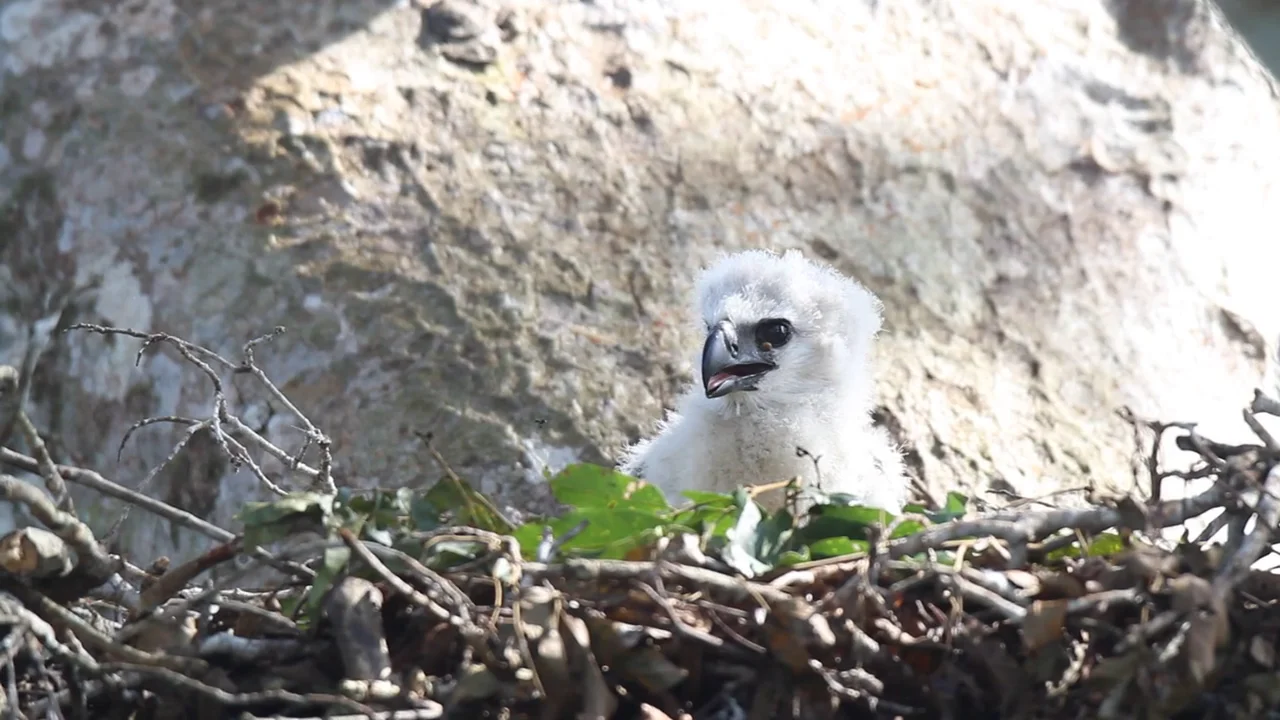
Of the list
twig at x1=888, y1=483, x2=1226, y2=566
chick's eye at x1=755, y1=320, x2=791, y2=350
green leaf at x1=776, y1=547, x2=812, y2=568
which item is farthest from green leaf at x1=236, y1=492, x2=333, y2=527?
chick's eye at x1=755, y1=320, x2=791, y2=350

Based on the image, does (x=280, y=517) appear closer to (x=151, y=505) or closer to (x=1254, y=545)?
(x=151, y=505)

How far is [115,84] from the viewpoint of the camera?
4641 millimetres

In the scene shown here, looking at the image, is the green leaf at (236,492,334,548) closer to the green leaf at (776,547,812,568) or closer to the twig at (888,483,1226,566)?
the green leaf at (776,547,812,568)

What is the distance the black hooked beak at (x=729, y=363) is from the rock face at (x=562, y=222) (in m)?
0.69

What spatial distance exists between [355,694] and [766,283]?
5.64 feet

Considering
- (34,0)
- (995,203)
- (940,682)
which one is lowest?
(34,0)

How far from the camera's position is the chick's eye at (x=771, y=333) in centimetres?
353

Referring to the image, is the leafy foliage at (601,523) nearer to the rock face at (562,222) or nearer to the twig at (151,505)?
the twig at (151,505)

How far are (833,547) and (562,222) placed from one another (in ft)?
7.25

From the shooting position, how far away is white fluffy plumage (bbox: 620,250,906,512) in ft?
11.1

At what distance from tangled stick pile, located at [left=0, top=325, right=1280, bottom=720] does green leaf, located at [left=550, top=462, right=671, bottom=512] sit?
0.78 ft

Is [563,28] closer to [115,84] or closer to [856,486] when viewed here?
[115,84]

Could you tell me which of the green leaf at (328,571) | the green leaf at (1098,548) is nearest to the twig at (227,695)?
the green leaf at (328,571)

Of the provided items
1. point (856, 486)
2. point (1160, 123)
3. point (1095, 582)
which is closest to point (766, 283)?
point (856, 486)
